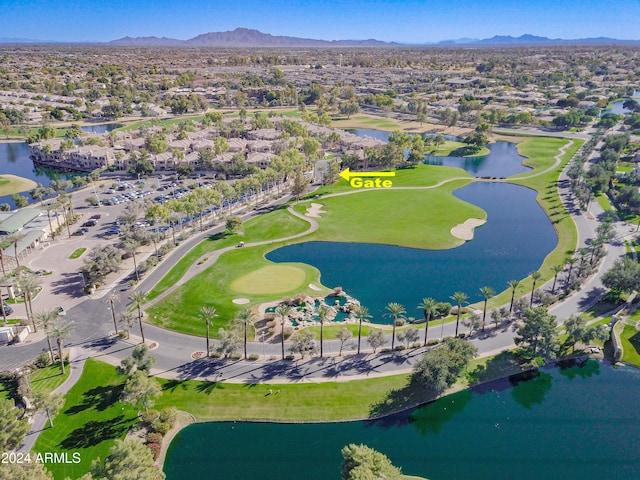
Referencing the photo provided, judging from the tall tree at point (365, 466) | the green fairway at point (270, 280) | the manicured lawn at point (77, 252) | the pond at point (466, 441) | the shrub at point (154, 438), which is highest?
the manicured lawn at point (77, 252)

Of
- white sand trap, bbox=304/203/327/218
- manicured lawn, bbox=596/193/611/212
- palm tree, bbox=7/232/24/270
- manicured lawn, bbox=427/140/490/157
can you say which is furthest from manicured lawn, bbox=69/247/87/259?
manicured lawn, bbox=427/140/490/157

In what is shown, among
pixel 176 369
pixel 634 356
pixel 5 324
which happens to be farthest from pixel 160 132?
pixel 634 356

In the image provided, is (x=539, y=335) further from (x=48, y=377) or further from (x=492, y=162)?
(x=492, y=162)

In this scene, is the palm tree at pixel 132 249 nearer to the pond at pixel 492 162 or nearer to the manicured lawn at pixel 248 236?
the manicured lawn at pixel 248 236

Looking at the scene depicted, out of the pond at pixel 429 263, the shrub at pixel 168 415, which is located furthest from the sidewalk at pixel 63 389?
the pond at pixel 429 263

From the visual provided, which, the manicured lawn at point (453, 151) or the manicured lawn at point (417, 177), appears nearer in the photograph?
the manicured lawn at point (417, 177)

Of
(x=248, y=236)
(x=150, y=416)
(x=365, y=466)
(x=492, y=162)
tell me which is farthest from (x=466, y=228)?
(x=150, y=416)
